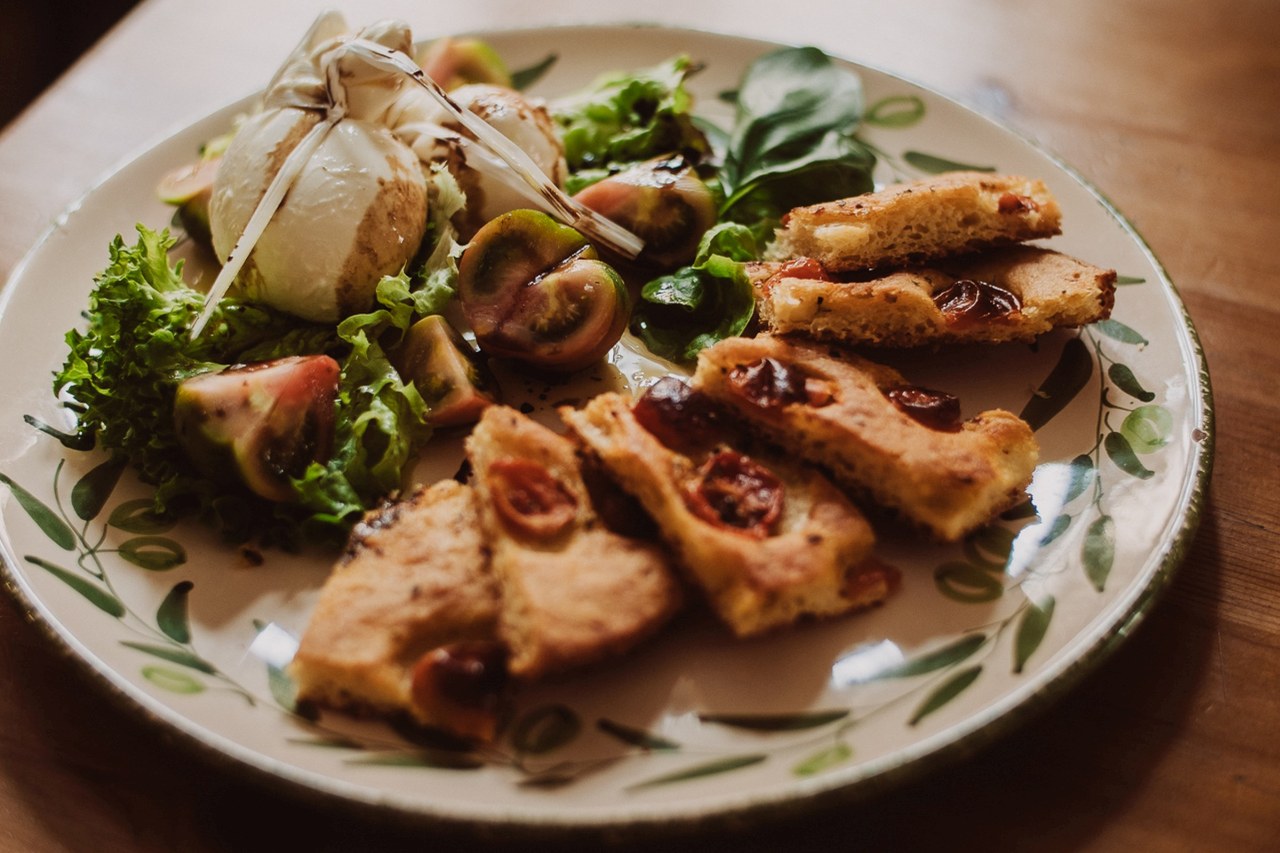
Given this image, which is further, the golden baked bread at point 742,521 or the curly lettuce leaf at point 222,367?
the curly lettuce leaf at point 222,367

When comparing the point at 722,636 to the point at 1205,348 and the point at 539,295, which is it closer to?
the point at 539,295

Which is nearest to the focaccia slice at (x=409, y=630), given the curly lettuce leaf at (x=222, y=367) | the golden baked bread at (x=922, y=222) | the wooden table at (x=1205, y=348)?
the wooden table at (x=1205, y=348)

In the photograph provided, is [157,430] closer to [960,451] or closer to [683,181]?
[683,181]

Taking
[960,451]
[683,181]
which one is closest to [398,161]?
[683,181]

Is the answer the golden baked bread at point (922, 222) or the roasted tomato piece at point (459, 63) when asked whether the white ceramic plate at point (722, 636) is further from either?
the roasted tomato piece at point (459, 63)

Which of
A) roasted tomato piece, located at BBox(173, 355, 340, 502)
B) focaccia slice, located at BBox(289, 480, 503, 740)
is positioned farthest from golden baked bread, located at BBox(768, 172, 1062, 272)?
roasted tomato piece, located at BBox(173, 355, 340, 502)
